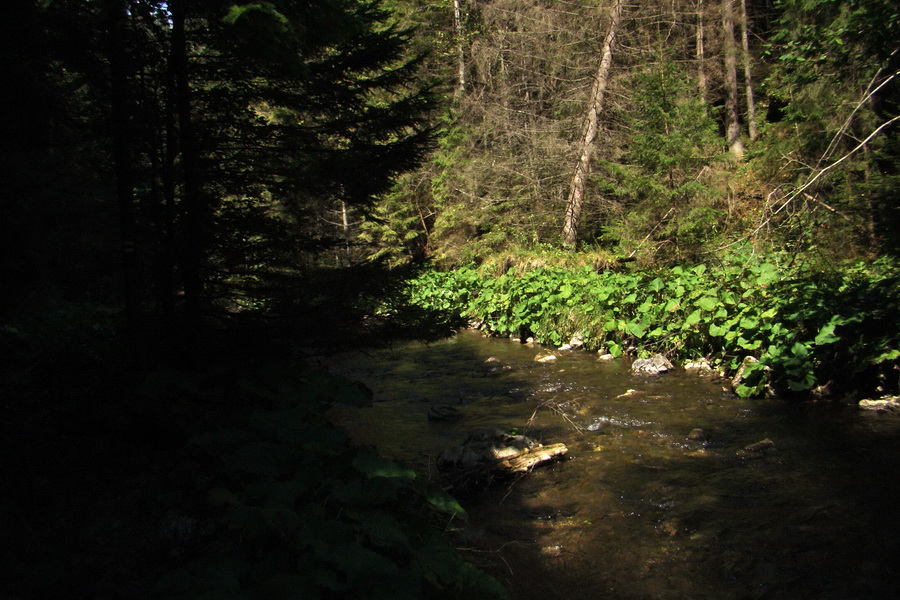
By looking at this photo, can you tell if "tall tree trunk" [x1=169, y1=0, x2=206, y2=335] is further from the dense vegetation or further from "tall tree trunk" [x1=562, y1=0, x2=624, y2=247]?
"tall tree trunk" [x1=562, y1=0, x2=624, y2=247]

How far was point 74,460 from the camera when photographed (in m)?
2.89

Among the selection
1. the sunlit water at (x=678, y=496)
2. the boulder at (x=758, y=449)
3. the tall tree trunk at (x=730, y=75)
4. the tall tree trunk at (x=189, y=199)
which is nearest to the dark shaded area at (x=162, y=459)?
the tall tree trunk at (x=189, y=199)

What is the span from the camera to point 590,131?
14109 mm

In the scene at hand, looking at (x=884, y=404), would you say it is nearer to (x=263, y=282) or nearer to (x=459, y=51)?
(x=263, y=282)

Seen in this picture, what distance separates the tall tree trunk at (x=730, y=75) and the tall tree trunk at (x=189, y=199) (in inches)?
622

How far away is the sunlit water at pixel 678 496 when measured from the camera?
275 centimetres

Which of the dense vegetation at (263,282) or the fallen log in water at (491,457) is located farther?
the fallen log in water at (491,457)

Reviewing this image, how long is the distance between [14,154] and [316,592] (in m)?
4.69

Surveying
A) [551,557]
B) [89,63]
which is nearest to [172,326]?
[89,63]

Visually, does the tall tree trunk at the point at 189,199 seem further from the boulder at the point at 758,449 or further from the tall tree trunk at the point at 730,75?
the tall tree trunk at the point at 730,75

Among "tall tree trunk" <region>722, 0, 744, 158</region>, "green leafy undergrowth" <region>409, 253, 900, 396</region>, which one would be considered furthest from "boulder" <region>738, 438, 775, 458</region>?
"tall tree trunk" <region>722, 0, 744, 158</region>

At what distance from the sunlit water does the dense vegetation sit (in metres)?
0.69

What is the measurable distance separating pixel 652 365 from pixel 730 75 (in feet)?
46.1

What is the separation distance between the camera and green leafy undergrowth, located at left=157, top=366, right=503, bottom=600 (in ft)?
5.90
